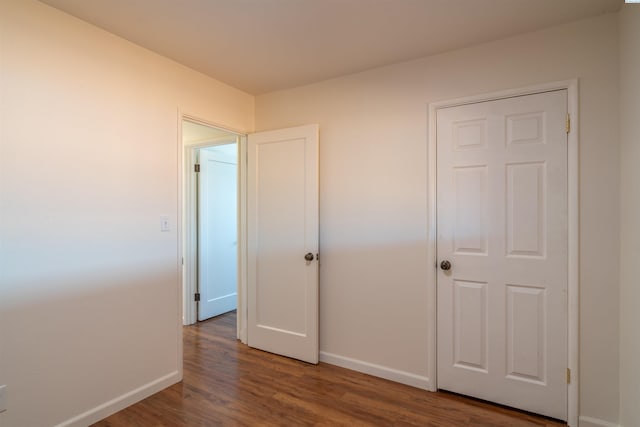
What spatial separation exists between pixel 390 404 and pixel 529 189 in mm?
1684

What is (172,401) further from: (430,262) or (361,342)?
(430,262)

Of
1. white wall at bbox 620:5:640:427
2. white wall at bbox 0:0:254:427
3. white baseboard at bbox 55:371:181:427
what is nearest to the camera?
white wall at bbox 620:5:640:427

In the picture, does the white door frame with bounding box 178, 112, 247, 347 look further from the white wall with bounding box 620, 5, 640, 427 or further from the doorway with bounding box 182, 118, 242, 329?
the white wall with bounding box 620, 5, 640, 427

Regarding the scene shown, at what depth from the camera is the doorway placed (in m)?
3.81

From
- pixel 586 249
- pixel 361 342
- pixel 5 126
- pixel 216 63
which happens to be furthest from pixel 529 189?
pixel 5 126

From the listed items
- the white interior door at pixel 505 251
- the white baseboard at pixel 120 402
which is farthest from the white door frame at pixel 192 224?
the white interior door at pixel 505 251

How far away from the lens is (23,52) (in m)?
1.73

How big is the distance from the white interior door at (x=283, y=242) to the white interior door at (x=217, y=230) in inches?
38.5

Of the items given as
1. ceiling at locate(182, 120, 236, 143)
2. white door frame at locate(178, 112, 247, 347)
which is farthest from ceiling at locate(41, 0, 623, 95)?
ceiling at locate(182, 120, 236, 143)

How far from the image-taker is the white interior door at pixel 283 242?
2.83 metres

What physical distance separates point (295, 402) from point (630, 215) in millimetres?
2251

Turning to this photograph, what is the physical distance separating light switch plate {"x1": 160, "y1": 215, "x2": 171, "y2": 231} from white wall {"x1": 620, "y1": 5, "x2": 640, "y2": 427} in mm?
2802

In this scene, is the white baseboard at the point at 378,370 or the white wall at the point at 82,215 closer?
the white wall at the point at 82,215

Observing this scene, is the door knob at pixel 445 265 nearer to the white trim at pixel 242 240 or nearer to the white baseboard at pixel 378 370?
the white baseboard at pixel 378 370
